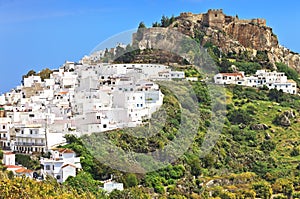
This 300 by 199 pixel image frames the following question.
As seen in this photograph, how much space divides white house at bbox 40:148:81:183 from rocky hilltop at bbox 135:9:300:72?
2169cm

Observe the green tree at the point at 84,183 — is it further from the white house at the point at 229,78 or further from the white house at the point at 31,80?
the white house at the point at 229,78

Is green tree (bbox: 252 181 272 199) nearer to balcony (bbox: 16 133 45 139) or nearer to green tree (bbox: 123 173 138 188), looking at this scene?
green tree (bbox: 123 173 138 188)

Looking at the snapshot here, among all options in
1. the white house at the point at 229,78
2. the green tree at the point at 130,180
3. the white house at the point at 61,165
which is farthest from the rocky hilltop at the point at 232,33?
the white house at the point at 61,165

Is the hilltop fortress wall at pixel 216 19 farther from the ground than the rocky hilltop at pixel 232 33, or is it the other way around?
the hilltop fortress wall at pixel 216 19

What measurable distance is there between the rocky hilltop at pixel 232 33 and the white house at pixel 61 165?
71.2 feet

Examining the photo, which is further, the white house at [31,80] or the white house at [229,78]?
the white house at [229,78]

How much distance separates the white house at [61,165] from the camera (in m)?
26.0

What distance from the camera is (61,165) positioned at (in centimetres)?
2616

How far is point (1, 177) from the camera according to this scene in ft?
77.9

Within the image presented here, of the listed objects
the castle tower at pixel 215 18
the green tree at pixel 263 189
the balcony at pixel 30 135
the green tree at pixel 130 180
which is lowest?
the green tree at pixel 263 189

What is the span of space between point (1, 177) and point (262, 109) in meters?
18.2

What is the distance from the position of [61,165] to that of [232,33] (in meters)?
24.7

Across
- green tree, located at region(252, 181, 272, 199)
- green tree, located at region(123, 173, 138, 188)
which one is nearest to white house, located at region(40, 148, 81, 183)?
green tree, located at region(123, 173, 138, 188)

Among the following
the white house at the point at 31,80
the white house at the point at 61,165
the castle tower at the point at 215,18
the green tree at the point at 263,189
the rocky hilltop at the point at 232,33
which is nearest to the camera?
the white house at the point at 61,165
